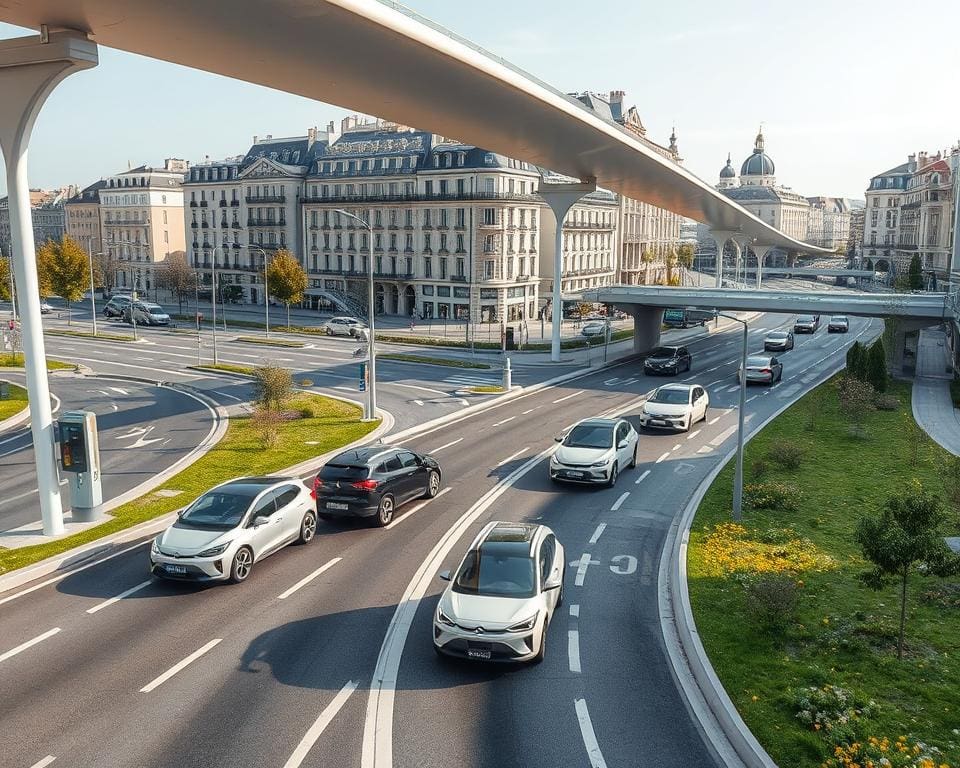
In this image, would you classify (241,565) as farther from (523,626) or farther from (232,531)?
(523,626)

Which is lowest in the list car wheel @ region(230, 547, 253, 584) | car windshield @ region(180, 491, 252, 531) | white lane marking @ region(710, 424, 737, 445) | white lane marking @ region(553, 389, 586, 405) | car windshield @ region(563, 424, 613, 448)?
white lane marking @ region(553, 389, 586, 405)

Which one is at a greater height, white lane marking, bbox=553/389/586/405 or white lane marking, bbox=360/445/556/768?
white lane marking, bbox=360/445/556/768

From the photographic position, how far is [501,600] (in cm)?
1304

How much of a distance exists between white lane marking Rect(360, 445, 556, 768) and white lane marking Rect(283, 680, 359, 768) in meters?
0.36

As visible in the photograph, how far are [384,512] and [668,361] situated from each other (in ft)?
105

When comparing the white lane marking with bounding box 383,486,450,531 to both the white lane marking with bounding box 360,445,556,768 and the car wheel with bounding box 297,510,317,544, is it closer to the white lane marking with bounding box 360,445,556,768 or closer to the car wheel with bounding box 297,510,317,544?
the white lane marking with bounding box 360,445,556,768

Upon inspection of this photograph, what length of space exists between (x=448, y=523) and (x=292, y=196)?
266ft

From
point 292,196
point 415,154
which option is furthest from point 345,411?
point 292,196

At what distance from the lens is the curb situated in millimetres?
10625

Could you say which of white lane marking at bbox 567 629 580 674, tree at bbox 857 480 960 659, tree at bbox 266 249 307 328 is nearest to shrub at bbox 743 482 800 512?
tree at bbox 857 480 960 659

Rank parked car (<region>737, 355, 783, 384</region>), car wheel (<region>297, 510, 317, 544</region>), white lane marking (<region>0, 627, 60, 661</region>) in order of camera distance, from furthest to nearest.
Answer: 1. parked car (<region>737, 355, 783, 384</region>)
2. car wheel (<region>297, 510, 317, 544</region>)
3. white lane marking (<region>0, 627, 60, 661</region>)

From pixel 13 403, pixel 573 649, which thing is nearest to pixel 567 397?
pixel 13 403

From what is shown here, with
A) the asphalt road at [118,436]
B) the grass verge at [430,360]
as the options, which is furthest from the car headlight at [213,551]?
the grass verge at [430,360]

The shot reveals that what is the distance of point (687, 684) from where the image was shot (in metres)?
12.5
